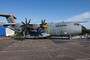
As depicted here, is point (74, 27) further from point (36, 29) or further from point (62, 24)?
point (36, 29)

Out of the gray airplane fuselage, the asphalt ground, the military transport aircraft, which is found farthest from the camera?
the military transport aircraft

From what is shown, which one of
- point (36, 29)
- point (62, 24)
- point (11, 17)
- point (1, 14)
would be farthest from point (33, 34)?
point (1, 14)

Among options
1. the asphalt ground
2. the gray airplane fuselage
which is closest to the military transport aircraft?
the gray airplane fuselage

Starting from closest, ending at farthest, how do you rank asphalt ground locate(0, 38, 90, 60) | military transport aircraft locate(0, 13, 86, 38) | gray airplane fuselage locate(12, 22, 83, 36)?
asphalt ground locate(0, 38, 90, 60), gray airplane fuselage locate(12, 22, 83, 36), military transport aircraft locate(0, 13, 86, 38)

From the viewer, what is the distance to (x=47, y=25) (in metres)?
23.1

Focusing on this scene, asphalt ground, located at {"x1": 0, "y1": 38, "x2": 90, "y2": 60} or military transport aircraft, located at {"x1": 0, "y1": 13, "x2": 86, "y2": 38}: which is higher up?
military transport aircraft, located at {"x1": 0, "y1": 13, "x2": 86, "y2": 38}

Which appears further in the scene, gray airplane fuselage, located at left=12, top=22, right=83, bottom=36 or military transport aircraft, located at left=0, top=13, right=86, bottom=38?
military transport aircraft, located at left=0, top=13, right=86, bottom=38

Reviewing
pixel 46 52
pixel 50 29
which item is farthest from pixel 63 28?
pixel 46 52

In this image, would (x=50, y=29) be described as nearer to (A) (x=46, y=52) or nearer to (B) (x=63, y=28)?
(B) (x=63, y=28)

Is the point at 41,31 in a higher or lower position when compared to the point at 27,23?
lower

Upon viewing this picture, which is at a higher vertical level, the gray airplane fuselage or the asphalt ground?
the gray airplane fuselage

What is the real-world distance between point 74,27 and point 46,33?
7720mm

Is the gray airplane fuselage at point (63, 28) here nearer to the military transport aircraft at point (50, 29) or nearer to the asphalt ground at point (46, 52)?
the military transport aircraft at point (50, 29)

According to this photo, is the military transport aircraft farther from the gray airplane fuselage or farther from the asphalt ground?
the asphalt ground
